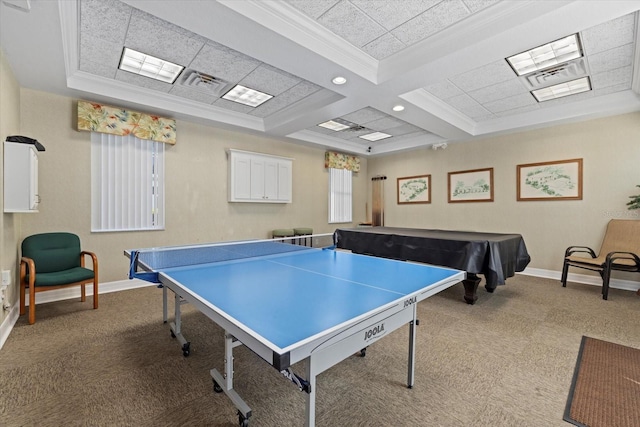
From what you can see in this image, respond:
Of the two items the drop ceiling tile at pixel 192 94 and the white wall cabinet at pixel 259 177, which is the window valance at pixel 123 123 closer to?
the drop ceiling tile at pixel 192 94

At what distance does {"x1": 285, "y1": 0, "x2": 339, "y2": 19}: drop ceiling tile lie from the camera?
7.85 ft

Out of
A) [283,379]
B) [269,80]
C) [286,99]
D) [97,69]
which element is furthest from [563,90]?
[97,69]

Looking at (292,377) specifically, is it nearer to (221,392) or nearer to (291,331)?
(291,331)

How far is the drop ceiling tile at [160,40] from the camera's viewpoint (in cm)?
264

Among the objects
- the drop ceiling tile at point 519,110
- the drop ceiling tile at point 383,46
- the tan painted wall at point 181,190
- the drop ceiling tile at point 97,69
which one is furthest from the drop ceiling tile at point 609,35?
the drop ceiling tile at point 97,69

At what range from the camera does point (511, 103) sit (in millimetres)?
4527

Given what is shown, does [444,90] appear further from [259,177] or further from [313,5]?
[259,177]

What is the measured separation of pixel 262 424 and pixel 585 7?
3.72 meters

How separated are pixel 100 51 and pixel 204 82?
1121 millimetres

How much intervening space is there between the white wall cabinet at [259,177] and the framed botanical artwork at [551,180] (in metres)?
4.62

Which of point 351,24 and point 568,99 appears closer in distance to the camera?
point 351,24

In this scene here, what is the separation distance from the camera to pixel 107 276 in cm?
410

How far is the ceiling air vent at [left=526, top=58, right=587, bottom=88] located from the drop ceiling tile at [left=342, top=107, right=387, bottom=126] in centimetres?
215

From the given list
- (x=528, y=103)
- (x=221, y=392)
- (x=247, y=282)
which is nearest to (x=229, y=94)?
(x=247, y=282)
